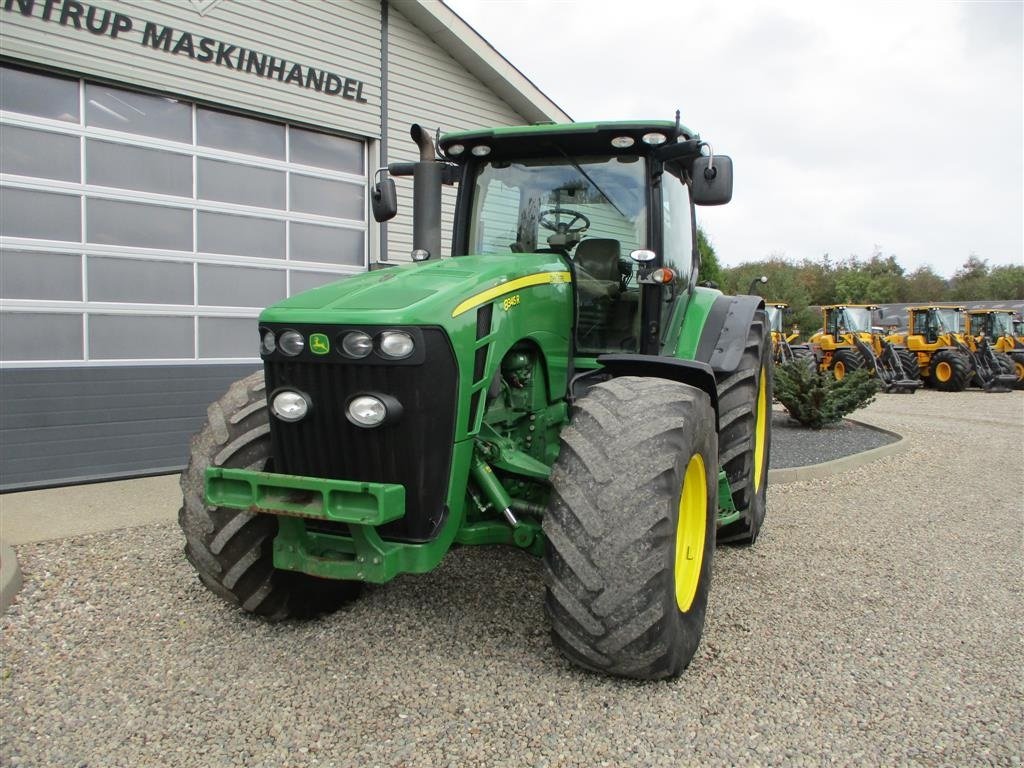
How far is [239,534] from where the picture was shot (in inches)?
125

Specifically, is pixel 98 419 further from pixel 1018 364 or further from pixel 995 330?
pixel 995 330

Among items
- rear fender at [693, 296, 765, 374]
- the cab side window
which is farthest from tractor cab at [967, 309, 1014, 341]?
the cab side window

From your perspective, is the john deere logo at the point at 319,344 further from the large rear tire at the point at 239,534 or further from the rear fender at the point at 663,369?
the rear fender at the point at 663,369

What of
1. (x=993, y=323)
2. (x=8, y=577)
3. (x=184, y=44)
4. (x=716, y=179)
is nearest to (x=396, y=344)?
(x=716, y=179)

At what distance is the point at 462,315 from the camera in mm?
2912

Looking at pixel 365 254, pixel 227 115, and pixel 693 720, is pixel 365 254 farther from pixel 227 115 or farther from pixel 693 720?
pixel 693 720

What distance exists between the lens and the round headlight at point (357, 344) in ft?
9.05

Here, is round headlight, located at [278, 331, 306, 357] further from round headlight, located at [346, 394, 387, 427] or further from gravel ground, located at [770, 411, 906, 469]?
gravel ground, located at [770, 411, 906, 469]

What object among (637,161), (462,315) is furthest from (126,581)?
(637,161)

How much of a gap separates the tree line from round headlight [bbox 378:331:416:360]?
163 ft

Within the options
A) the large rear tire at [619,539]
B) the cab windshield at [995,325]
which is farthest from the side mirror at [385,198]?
the cab windshield at [995,325]

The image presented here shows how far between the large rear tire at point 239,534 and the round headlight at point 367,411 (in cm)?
65

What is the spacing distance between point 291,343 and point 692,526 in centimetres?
182

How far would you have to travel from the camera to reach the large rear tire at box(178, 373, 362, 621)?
317 cm
